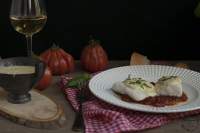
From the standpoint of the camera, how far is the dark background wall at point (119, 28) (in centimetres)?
138

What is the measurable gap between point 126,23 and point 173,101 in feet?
1.54

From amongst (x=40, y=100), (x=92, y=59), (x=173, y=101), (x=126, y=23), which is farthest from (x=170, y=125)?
(x=126, y=23)

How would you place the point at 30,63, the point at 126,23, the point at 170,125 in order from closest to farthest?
the point at 170,125, the point at 30,63, the point at 126,23

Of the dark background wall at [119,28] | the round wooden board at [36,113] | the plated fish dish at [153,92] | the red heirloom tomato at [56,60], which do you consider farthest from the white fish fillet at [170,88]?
the dark background wall at [119,28]

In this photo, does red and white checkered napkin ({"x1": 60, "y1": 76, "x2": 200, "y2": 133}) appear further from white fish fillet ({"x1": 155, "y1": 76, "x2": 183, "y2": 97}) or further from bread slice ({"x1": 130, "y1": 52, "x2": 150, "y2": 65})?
bread slice ({"x1": 130, "y1": 52, "x2": 150, "y2": 65})

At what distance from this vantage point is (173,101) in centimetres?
98

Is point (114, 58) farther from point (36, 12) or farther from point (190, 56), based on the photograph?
point (36, 12)

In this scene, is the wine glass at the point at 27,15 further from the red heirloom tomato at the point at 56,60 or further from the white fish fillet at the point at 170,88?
the white fish fillet at the point at 170,88

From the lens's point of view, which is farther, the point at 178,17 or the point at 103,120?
the point at 178,17

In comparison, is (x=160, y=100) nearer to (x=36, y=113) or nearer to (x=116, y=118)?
(x=116, y=118)

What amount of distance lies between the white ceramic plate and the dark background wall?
0.25 meters

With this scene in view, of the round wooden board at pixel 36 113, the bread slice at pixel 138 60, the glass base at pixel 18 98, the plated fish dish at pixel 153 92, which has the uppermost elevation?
the plated fish dish at pixel 153 92

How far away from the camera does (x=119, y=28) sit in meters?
1.40

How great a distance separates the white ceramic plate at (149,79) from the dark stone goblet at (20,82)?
123 millimetres
